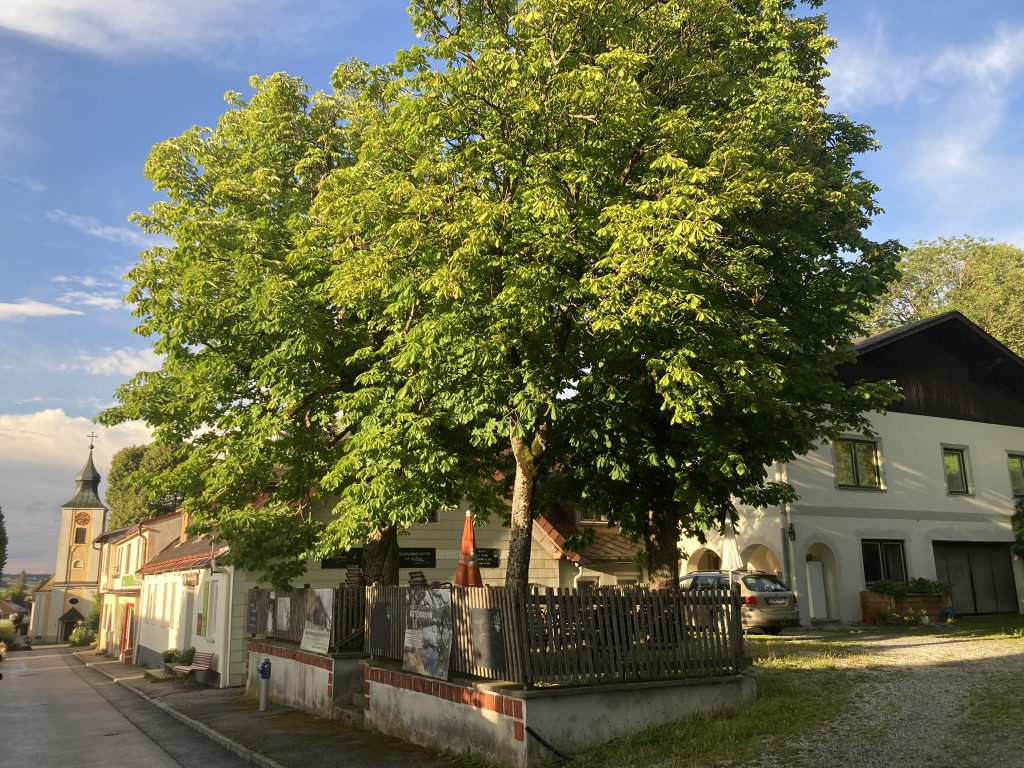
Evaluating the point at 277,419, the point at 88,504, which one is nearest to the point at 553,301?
the point at 277,419

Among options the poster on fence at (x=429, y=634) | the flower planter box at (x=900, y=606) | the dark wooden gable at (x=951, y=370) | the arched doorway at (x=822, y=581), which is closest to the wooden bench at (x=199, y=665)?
the poster on fence at (x=429, y=634)

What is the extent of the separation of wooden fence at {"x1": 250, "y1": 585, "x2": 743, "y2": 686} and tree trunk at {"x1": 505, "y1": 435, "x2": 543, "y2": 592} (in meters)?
1.13

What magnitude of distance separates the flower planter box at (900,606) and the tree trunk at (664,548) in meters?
12.9

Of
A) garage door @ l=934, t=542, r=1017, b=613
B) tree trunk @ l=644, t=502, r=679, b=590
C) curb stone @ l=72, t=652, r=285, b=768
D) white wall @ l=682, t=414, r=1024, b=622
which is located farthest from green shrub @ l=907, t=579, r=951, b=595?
curb stone @ l=72, t=652, r=285, b=768

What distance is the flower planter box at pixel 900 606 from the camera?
2398 centimetres

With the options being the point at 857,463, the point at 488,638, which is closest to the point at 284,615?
the point at 488,638

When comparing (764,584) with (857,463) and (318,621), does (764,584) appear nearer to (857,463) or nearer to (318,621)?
(857,463)

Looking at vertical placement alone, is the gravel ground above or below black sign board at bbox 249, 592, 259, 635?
below

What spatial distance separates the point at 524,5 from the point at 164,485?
10.7 meters

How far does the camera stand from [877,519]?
87.4 ft

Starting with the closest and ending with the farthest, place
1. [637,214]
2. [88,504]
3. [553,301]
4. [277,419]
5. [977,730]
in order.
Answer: [977,730]
[637,214]
[553,301]
[277,419]
[88,504]

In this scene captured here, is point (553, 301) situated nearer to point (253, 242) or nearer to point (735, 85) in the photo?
point (735, 85)

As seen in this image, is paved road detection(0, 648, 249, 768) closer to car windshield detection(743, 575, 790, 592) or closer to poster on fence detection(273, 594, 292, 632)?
poster on fence detection(273, 594, 292, 632)

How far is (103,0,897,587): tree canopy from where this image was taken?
35.3 feet
